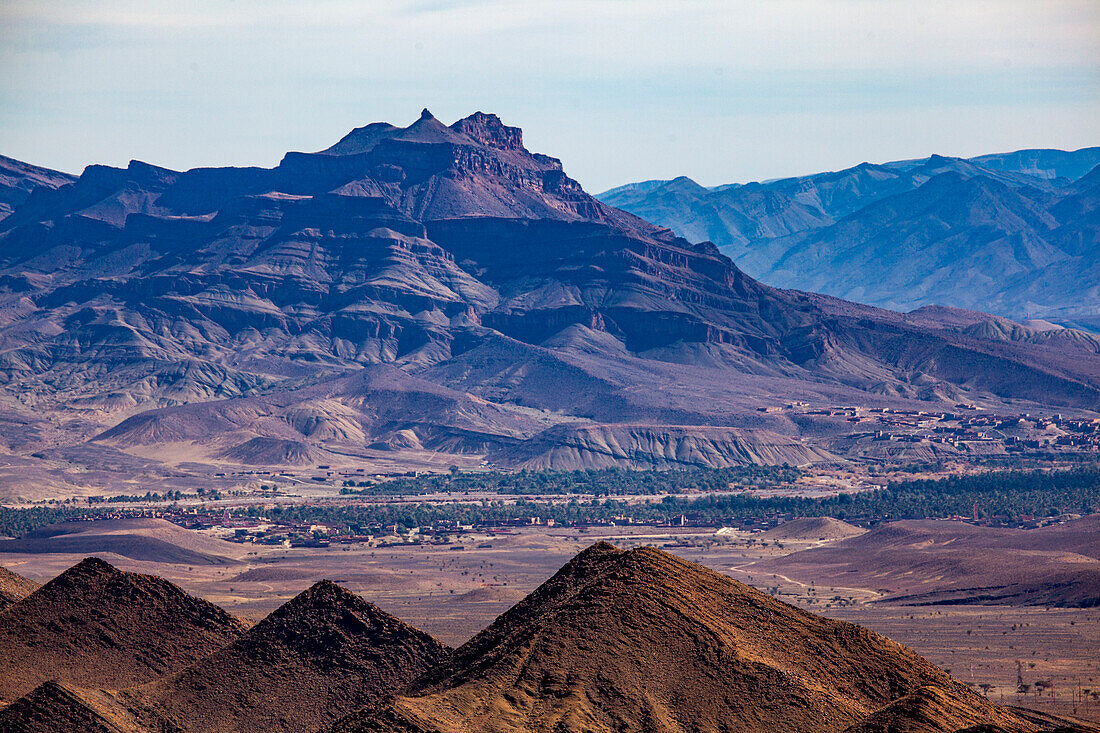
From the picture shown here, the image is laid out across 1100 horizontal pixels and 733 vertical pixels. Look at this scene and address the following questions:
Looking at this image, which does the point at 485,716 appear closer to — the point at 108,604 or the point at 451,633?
the point at 108,604

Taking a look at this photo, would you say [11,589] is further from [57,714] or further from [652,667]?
[652,667]

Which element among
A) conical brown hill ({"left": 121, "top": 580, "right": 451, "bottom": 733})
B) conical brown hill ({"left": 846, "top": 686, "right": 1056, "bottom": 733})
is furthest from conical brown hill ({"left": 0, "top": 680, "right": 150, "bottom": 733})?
conical brown hill ({"left": 846, "top": 686, "right": 1056, "bottom": 733})

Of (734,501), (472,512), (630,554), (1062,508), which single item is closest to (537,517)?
(472,512)

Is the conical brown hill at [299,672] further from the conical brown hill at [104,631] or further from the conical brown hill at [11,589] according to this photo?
the conical brown hill at [11,589]

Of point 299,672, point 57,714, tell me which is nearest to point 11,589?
point 299,672

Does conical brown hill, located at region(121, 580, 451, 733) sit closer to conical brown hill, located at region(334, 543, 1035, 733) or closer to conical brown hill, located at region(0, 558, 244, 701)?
conical brown hill, located at region(0, 558, 244, 701)

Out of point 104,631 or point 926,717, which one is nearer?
point 926,717

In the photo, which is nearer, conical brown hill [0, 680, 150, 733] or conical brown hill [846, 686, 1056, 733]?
conical brown hill [846, 686, 1056, 733]
